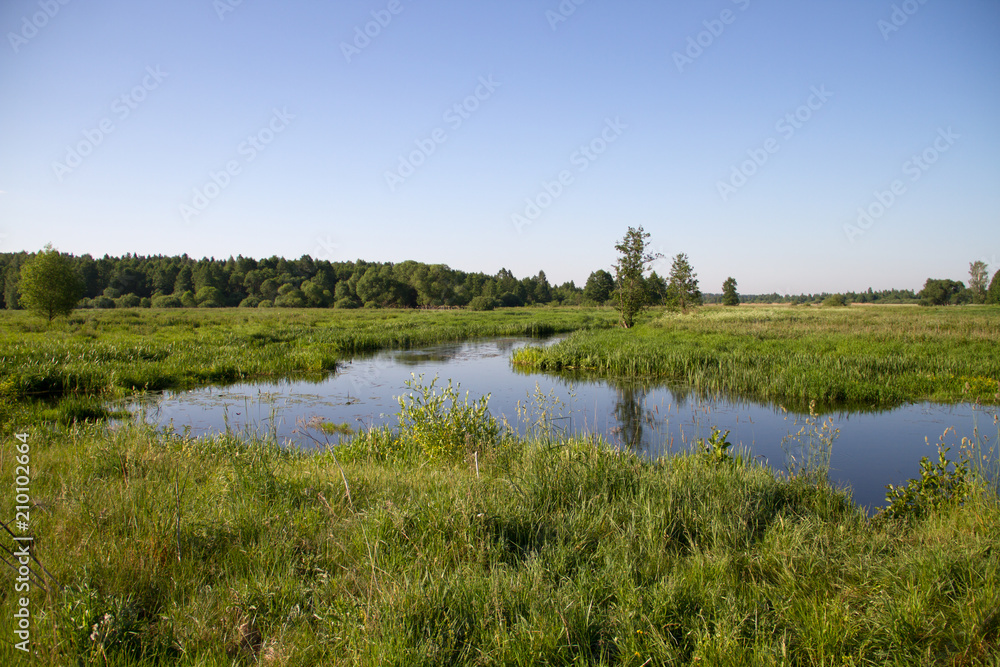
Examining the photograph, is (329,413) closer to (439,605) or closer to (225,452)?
(225,452)

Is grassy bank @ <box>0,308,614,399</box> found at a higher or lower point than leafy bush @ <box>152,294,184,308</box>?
lower

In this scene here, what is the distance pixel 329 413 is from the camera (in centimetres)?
1147

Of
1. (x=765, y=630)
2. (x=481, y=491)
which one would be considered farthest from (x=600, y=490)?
(x=765, y=630)

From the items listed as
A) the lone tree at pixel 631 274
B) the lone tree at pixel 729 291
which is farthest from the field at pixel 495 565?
the lone tree at pixel 729 291

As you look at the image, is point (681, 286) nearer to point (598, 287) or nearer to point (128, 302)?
point (598, 287)

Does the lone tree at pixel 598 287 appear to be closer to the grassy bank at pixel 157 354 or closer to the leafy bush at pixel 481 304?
the leafy bush at pixel 481 304

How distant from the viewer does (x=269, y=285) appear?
7894cm

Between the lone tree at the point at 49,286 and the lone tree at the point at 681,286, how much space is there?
52.6 m

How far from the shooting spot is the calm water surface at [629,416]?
8023 millimetres

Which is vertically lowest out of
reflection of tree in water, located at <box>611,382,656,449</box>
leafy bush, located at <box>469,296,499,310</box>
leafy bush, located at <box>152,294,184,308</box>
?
reflection of tree in water, located at <box>611,382,656,449</box>

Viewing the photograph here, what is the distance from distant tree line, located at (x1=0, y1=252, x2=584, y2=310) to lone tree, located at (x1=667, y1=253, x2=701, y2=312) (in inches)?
1080

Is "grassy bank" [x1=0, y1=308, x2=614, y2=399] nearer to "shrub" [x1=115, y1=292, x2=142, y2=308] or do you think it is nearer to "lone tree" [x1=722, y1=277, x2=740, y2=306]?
"shrub" [x1=115, y1=292, x2=142, y2=308]

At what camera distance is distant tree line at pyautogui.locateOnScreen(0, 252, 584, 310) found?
2810 inches

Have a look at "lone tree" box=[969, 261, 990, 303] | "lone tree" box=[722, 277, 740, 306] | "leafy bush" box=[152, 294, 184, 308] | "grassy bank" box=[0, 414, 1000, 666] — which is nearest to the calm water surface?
"grassy bank" box=[0, 414, 1000, 666]
